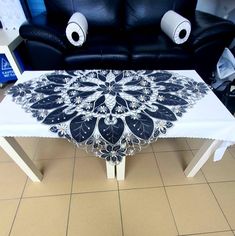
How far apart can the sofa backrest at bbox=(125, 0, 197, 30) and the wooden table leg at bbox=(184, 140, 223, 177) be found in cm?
136

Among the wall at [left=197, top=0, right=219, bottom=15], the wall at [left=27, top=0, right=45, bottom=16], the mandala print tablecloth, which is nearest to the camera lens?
the mandala print tablecloth

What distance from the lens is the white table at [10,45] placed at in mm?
1581

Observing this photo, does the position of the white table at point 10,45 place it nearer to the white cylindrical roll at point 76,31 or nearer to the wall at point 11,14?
the wall at point 11,14

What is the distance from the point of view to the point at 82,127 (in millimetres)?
769

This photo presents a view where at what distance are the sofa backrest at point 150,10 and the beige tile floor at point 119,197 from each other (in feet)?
4.10

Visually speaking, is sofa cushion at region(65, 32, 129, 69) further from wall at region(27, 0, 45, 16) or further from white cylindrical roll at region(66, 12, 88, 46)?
wall at region(27, 0, 45, 16)

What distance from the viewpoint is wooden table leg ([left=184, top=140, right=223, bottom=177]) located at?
917 millimetres

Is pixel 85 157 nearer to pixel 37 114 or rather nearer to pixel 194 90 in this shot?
pixel 37 114

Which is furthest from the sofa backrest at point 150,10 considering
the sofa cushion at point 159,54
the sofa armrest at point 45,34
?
the sofa armrest at point 45,34

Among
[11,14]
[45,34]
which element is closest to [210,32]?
[45,34]

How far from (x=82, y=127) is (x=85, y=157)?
0.60 m

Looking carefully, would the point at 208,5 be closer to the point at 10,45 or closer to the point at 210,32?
the point at 210,32

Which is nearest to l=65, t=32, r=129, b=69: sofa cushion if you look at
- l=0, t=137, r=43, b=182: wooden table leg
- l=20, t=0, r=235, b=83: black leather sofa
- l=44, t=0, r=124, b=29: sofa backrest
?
l=20, t=0, r=235, b=83: black leather sofa

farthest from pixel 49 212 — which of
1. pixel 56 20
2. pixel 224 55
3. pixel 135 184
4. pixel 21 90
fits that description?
pixel 224 55
